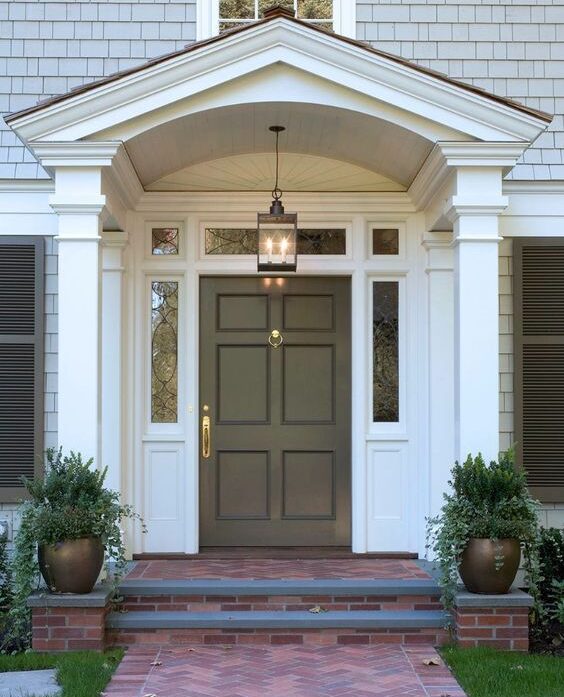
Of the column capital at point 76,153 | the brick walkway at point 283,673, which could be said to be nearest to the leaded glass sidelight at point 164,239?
the column capital at point 76,153

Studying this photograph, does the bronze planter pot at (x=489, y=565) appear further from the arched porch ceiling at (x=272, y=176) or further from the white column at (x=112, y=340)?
the arched porch ceiling at (x=272, y=176)

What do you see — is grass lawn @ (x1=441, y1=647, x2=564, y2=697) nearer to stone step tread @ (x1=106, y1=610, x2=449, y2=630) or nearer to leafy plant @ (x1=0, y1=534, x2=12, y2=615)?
stone step tread @ (x1=106, y1=610, x2=449, y2=630)

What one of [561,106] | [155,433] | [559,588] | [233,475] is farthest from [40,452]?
[561,106]

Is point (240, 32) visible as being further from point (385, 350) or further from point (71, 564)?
point (71, 564)

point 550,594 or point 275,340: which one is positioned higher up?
point 275,340

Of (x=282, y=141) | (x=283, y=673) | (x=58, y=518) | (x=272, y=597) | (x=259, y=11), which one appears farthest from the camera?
(x=259, y=11)

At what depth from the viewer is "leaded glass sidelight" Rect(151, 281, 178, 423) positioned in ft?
22.3

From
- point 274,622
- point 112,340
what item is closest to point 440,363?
point 274,622

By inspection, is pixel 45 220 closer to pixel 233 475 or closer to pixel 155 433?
pixel 155 433

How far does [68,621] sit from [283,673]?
122cm

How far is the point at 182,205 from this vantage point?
22.3ft

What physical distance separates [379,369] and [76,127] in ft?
9.06

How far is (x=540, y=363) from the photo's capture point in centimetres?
652

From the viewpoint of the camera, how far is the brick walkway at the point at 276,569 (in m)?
5.98
